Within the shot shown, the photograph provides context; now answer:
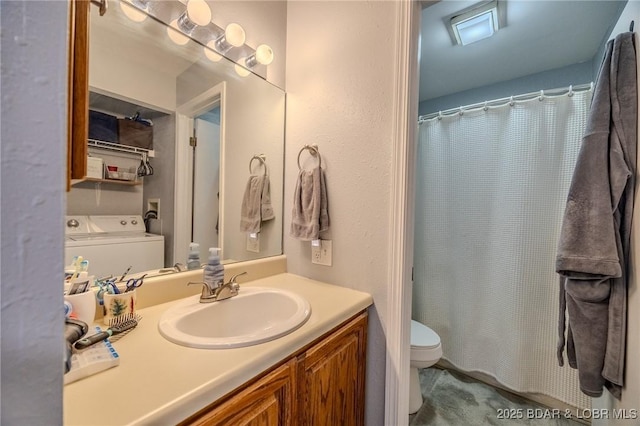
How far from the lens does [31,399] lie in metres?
0.23

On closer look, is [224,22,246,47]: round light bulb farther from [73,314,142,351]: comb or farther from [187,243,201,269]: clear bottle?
[73,314,142,351]: comb

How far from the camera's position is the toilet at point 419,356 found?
1481mm

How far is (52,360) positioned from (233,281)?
826 mm

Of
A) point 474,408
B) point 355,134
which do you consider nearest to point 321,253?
point 355,134

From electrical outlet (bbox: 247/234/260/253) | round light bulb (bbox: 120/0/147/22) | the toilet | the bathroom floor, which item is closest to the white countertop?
electrical outlet (bbox: 247/234/260/253)

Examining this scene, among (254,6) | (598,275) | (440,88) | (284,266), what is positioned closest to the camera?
(598,275)

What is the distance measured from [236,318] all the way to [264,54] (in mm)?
1211

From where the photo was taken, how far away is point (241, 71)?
1.29m

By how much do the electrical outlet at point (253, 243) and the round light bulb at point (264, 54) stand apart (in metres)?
0.87

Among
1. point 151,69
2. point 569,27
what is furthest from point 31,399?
point 569,27

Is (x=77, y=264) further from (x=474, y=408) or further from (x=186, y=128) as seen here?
(x=474, y=408)

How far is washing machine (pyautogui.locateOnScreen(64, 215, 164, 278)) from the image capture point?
2.82ft

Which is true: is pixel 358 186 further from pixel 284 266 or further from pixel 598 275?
pixel 598 275

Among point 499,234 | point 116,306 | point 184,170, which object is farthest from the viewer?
point 499,234
